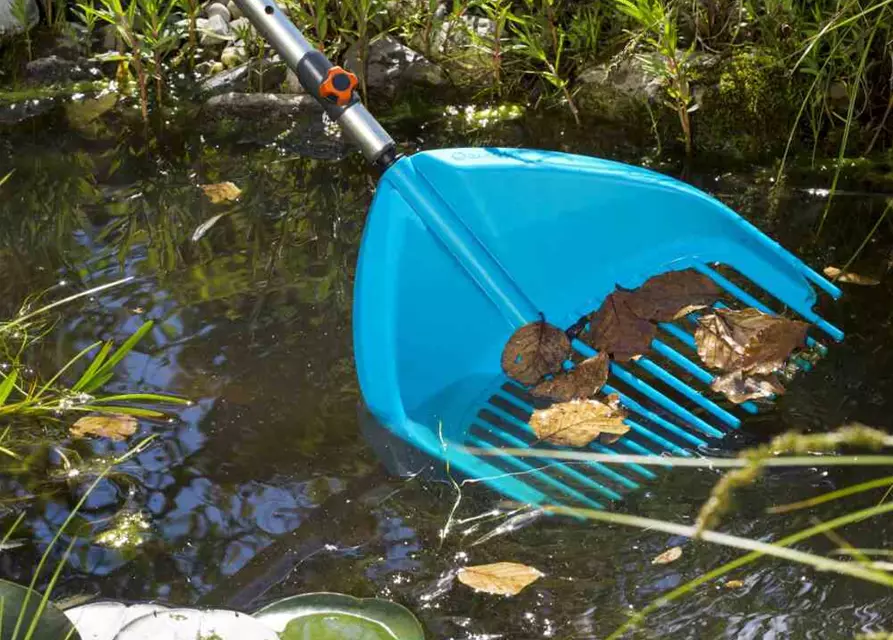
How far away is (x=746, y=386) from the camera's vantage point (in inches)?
81.8

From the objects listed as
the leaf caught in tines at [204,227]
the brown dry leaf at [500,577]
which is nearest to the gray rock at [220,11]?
the leaf caught in tines at [204,227]

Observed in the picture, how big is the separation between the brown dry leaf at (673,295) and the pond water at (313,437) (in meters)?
0.14

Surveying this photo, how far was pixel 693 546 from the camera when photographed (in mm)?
1718

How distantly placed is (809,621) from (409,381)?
0.81 metres

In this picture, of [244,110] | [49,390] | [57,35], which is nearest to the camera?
[49,390]

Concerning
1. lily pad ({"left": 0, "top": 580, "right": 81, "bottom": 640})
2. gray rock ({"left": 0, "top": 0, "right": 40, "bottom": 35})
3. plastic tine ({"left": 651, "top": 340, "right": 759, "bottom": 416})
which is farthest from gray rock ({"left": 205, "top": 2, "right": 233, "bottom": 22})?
lily pad ({"left": 0, "top": 580, "right": 81, "bottom": 640})

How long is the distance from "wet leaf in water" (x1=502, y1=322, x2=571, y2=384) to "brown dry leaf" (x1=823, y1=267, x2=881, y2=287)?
29.2 inches

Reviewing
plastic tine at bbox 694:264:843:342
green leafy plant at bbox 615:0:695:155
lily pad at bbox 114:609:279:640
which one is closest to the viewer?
lily pad at bbox 114:609:279:640

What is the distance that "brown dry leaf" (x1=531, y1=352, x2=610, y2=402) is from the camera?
2.06 m

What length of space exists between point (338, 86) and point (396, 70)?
4.81 ft

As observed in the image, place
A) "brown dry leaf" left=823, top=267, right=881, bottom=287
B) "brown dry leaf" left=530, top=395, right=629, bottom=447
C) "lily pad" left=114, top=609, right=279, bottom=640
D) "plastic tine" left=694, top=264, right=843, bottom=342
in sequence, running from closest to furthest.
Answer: "lily pad" left=114, top=609, right=279, bottom=640 < "brown dry leaf" left=530, top=395, right=629, bottom=447 < "plastic tine" left=694, top=264, right=843, bottom=342 < "brown dry leaf" left=823, top=267, right=881, bottom=287

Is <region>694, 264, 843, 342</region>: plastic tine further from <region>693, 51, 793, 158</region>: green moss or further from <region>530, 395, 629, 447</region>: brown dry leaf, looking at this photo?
<region>693, 51, 793, 158</region>: green moss

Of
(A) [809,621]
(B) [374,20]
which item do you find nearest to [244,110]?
(B) [374,20]

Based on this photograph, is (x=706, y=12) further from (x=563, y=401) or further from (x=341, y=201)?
(x=563, y=401)
